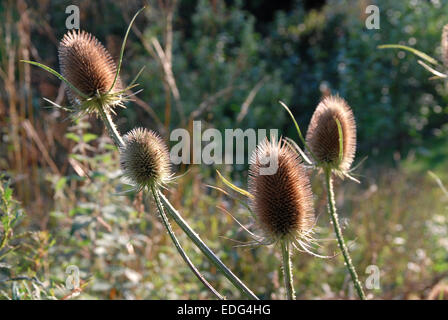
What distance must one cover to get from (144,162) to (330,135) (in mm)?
571

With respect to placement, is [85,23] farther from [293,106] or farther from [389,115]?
[389,115]

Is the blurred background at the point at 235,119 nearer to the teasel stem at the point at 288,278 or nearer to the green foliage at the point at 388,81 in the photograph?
the green foliage at the point at 388,81

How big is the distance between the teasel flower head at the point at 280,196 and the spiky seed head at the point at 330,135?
4.7 inches

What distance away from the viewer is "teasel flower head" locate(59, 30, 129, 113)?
1.56 m

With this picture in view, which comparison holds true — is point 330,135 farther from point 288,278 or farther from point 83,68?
point 83,68

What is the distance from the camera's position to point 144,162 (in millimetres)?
1442

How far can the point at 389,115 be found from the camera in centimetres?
611

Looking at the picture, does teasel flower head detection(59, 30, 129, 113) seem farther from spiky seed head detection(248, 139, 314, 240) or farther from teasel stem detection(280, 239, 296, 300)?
teasel stem detection(280, 239, 296, 300)

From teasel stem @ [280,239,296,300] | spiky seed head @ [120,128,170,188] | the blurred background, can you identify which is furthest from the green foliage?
teasel stem @ [280,239,296,300]

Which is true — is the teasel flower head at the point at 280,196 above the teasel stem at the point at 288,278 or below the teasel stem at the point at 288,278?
above

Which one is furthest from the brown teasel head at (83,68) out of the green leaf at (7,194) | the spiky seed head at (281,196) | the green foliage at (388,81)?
the green foliage at (388,81)

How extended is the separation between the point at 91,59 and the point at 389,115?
515 cm

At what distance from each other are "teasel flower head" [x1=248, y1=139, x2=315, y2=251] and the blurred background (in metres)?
1.08

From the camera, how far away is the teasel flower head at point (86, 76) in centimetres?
156
